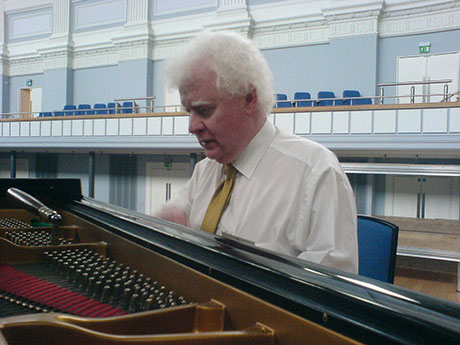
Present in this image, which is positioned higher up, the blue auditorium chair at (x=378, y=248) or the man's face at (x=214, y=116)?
the man's face at (x=214, y=116)

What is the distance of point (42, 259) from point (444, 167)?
5.45m

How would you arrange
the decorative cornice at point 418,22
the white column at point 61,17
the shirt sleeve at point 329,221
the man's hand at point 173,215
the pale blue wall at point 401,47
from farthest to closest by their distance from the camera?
the white column at point 61,17, the pale blue wall at point 401,47, the decorative cornice at point 418,22, the man's hand at point 173,215, the shirt sleeve at point 329,221

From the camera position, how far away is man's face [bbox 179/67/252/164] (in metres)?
1.53

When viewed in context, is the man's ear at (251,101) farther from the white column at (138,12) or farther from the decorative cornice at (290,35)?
the white column at (138,12)

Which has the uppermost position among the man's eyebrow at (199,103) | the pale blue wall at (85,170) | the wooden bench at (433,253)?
the man's eyebrow at (199,103)

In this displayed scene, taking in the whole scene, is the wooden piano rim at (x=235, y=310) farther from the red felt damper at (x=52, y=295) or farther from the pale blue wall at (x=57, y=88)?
the pale blue wall at (x=57, y=88)

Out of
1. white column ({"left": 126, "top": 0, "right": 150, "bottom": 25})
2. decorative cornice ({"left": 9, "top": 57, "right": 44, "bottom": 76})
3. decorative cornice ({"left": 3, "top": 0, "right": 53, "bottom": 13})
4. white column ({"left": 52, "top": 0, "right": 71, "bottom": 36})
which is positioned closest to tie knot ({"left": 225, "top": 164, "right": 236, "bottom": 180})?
white column ({"left": 126, "top": 0, "right": 150, "bottom": 25})

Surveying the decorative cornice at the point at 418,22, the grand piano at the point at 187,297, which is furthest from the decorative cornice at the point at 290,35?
the grand piano at the point at 187,297

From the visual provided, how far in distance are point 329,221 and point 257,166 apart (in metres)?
0.36

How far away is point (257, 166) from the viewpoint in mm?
1672

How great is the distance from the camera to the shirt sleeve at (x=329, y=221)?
1436 mm

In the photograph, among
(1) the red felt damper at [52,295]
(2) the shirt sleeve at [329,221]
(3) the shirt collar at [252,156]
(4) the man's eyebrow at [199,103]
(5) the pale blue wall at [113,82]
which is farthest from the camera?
(5) the pale blue wall at [113,82]

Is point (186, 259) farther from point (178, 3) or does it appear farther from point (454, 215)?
point (178, 3)

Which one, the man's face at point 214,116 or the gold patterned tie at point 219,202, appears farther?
the gold patterned tie at point 219,202
